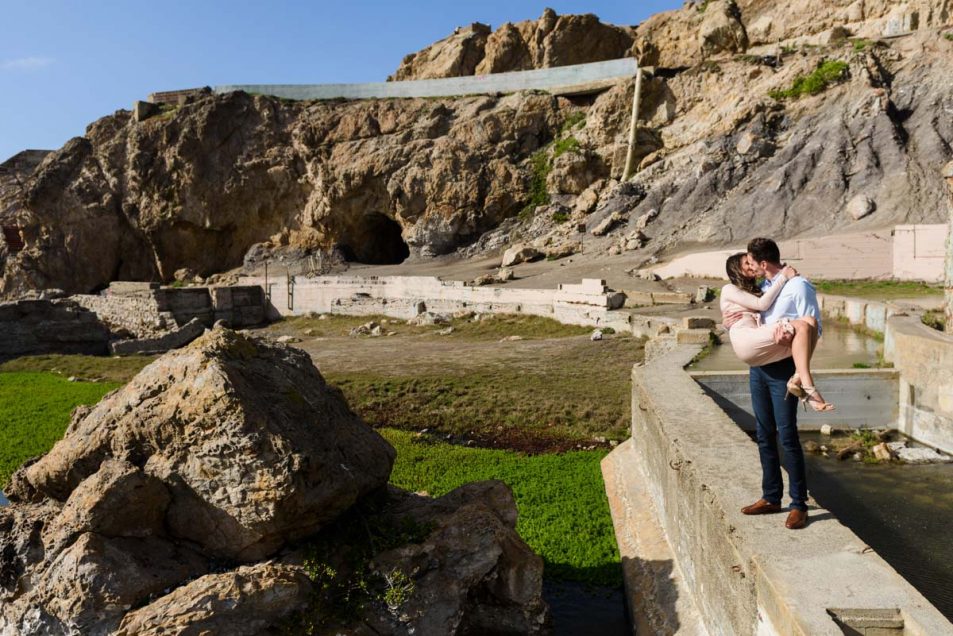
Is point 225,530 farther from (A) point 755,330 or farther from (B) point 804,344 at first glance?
(B) point 804,344

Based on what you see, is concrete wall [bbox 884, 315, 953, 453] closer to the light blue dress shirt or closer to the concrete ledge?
the concrete ledge

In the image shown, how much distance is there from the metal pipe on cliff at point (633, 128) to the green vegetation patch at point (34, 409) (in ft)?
88.1

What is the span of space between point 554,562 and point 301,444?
363cm

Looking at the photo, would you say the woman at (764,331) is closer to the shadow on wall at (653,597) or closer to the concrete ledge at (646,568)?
the concrete ledge at (646,568)

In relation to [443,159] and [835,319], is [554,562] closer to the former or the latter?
[835,319]

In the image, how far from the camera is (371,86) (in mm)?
46188

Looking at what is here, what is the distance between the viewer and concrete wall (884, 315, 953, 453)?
294 inches

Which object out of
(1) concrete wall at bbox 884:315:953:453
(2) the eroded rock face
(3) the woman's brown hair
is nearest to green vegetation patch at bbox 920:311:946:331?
(1) concrete wall at bbox 884:315:953:453

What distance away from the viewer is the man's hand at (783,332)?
3.52 metres

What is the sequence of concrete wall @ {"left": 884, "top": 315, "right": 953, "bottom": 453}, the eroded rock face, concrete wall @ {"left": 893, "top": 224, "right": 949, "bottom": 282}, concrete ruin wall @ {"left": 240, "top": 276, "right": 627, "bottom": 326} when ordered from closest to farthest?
concrete wall @ {"left": 884, "top": 315, "right": 953, "bottom": 453}
concrete ruin wall @ {"left": 240, "top": 276, "right": 627, "bottom": 326}
concrete wall @ {"left": 893, "top": 224, "right": 949, "bottom": 282}
the eroded rock face

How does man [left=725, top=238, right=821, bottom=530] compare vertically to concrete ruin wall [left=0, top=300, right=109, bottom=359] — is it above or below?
above

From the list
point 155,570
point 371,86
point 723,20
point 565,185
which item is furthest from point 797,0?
point 155,570

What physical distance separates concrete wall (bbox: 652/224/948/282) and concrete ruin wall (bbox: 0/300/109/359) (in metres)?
22.9

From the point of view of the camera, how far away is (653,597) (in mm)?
5102
